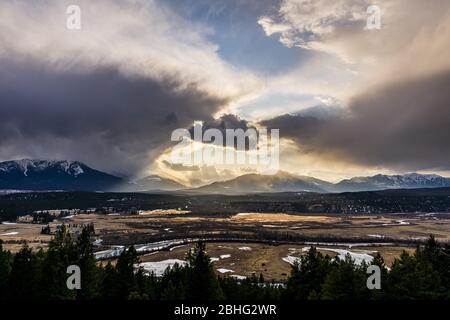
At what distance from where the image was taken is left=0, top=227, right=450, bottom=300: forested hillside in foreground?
38938 mm

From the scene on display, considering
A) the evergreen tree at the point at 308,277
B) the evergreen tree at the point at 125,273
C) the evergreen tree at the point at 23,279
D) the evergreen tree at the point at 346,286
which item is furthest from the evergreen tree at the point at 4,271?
the evergreen tree at the point at 346,286

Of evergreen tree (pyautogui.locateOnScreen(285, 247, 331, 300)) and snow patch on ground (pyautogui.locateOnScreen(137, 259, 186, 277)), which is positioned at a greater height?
evergreen tree (pyautogui.locateOnScreen(285, 247, 331, 300))

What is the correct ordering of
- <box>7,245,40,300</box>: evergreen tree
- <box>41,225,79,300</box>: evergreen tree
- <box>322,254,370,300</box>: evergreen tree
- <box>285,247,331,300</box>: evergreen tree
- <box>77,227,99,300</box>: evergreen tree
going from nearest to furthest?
<box>322,254,370,300</box>: evergreen tree → <box>41,225,79,300</box>: evergreen tree → <box>7,245,40,300</box>: evergreen tree → <box>77,227,99,300</box>: evergreen tree → <box>285,247,331,300</box>: evergreen tree

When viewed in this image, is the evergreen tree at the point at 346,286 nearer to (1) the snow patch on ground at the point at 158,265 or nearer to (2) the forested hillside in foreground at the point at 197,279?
(2) the forested hillside in foreground at the point at 197,279

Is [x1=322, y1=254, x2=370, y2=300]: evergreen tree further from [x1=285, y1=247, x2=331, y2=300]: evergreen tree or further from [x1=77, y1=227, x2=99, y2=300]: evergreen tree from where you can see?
[x1=77, y1=227, x2=99, y2=300]: evergreen tree

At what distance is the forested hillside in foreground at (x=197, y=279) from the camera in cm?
3894

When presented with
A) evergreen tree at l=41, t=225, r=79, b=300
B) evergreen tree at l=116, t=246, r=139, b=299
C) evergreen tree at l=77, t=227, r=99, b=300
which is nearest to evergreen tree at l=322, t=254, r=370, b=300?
evergreen tree at l=116, t=246, r=139, b=299

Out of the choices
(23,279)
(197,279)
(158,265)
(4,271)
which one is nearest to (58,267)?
(23,279)

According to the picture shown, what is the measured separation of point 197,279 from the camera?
137 feet

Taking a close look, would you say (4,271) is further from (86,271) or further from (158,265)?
(158,265)

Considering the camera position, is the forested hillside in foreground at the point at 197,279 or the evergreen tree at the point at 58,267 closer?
the forested hillside in foreground at the point at 197,279

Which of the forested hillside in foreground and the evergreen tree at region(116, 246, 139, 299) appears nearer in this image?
the forested hillside in foreground
